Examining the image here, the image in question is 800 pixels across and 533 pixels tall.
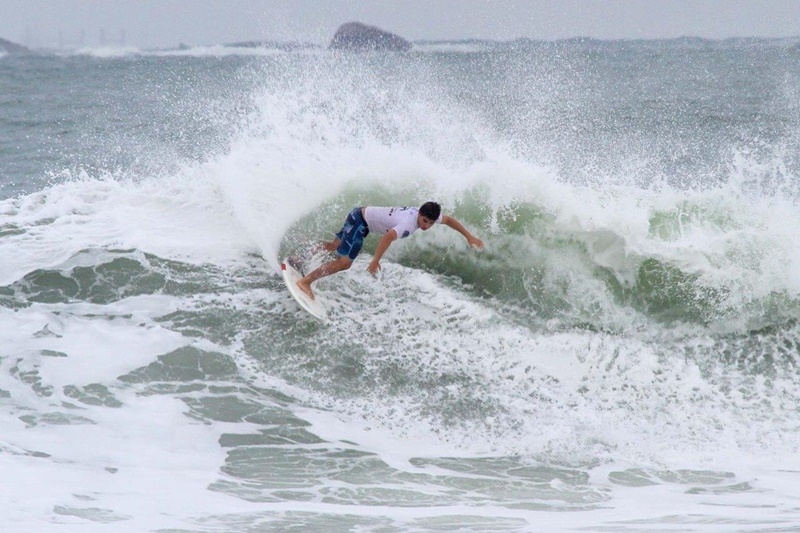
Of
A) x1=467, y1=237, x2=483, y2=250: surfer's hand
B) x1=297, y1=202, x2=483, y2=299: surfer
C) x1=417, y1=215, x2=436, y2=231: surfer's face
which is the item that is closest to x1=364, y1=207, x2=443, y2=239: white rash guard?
x1=297, y1=202, x2=483, y2=299: surfer

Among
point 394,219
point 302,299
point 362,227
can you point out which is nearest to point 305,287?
point 302,299

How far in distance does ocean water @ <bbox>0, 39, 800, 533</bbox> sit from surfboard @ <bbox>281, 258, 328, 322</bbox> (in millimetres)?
181

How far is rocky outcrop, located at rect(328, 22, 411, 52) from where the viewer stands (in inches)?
1426

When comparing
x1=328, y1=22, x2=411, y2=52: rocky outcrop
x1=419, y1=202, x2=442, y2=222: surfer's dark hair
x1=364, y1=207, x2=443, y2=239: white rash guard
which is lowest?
x1=364, y1=207, x2=443, y2=239: white rash guard

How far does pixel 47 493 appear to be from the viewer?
19.5ft

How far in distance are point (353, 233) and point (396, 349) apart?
4.37 feet

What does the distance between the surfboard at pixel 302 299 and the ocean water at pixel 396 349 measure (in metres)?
0.18

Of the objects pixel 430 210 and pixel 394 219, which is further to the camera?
pixel 394 219

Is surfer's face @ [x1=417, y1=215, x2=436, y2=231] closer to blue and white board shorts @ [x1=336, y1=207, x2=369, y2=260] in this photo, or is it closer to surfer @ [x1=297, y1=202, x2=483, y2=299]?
surfer @ [x1=297, y1=202, x2=483, y2=299]

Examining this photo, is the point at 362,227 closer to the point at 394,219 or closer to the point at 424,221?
the point at 394,219

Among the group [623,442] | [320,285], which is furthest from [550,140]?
[623,442]

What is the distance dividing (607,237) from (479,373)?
2.68 meters

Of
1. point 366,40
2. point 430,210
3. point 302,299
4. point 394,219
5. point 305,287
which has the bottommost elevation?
point 302,299

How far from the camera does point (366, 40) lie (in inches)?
1581
